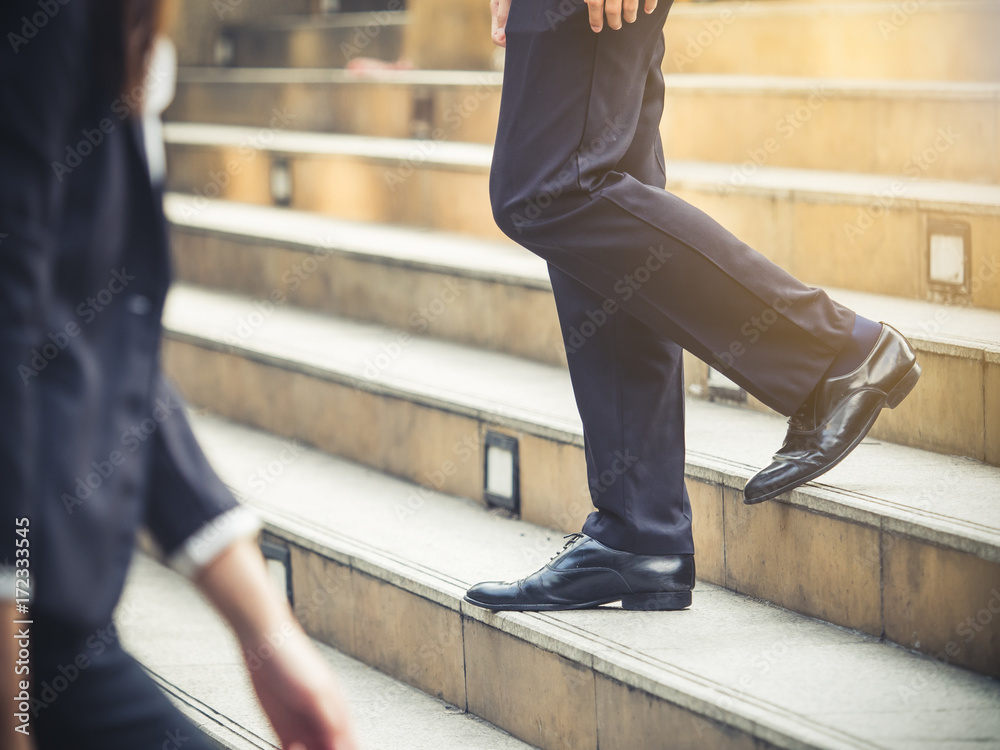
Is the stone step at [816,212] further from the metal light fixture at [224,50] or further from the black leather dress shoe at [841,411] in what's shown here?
the metal light fixture at [224,50]

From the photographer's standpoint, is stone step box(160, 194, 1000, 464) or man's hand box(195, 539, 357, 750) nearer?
man's hand box(195, 539, 357, 750)

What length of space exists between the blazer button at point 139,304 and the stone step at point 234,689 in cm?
126

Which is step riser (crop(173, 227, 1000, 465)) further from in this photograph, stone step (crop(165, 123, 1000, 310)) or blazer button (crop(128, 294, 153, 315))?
blazer button (crop(128, 294, 153, 315))

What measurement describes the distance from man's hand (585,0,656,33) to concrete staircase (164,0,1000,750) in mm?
780

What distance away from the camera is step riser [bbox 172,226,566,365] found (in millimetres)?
2852

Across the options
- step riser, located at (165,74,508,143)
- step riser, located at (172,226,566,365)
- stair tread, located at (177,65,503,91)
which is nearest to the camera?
step riser, located at (172,226,566,365)

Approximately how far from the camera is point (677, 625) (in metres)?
1.81

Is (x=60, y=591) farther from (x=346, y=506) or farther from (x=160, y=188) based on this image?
(x=346, y=506)

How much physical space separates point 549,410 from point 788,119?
1.26 metres

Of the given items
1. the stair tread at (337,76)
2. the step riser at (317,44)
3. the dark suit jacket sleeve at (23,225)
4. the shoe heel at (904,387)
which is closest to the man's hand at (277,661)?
the dark suit jacket sleeve at (23,225)

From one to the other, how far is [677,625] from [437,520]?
0.73m

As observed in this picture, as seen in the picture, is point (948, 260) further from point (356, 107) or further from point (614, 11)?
point (356, 107)

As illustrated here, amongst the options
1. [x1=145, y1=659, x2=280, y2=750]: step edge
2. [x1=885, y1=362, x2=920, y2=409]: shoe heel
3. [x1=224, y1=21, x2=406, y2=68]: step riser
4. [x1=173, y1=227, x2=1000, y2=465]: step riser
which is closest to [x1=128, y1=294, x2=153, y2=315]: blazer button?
[x1=145, y1=659, x2=280, y2=750]: step edge

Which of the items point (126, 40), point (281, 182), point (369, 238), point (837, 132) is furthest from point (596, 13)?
point (281, 182)
